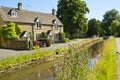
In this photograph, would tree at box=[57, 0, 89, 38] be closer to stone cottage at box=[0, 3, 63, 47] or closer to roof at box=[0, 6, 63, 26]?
stone cottage at box=[0, 3, 63, 47]

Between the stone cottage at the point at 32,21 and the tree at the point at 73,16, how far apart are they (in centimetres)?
715

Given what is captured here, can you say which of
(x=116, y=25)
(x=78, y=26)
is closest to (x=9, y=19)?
(x=78, y=26)

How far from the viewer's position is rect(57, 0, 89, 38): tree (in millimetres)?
66812

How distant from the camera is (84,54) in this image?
32.0 feet

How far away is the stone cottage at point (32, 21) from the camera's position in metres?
42.9

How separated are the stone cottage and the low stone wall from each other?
394 cm

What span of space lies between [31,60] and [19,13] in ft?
76.0

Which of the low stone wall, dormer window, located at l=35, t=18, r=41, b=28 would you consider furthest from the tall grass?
dormer window, located at l=35, t=18, r=41, b=28

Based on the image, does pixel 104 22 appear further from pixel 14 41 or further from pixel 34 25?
pixel 14 41

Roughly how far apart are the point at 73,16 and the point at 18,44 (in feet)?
104

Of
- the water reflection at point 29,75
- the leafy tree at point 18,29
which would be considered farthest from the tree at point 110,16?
the water reflection at point 29,75

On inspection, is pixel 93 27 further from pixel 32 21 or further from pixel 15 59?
pixel 15 59

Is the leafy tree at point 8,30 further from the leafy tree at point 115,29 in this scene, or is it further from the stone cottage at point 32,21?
the leafy tree at point 115,29

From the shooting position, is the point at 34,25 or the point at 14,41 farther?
the point at 34,25
